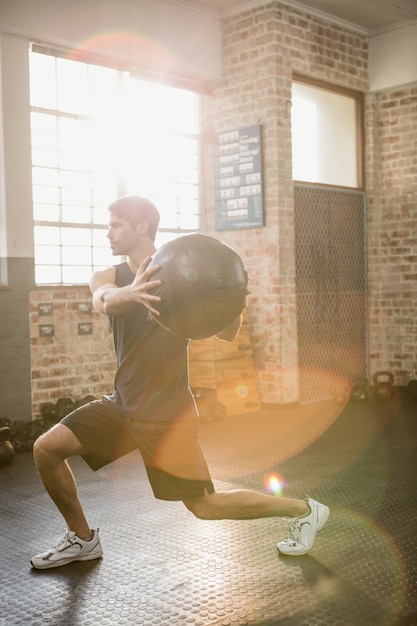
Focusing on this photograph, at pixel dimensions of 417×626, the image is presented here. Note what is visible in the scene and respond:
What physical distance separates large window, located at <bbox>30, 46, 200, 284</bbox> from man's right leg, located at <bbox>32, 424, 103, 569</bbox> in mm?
3230

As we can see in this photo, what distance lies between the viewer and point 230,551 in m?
3.22

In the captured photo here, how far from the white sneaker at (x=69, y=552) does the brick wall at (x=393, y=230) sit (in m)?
5.39

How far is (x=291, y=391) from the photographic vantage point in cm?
681

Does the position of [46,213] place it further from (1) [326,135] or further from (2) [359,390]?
(2) [359,390]

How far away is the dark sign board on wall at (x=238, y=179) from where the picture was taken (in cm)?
678

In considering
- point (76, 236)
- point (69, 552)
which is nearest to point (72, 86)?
point (76, 236)

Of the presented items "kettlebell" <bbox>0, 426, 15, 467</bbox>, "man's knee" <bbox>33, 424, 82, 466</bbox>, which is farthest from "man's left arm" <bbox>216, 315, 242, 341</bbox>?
"kettlebell" <bbox>0, 426, 15, 467</bbox>

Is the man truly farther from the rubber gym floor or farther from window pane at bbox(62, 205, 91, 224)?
window pane at bbox(62, 205, 91, 224)

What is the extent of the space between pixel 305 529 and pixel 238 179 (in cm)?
443

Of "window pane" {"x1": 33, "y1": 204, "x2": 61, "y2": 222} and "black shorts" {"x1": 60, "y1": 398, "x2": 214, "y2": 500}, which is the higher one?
"window pane" {"x1": 33, "y1": 204, "x2": 61, "y2": 222}

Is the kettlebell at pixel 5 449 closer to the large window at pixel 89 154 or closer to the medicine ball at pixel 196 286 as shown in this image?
the large window at pixel 89 154

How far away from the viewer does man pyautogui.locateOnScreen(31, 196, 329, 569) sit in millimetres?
2717

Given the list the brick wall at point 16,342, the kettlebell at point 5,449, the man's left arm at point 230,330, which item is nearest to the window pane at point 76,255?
the brick wall at point 16,342

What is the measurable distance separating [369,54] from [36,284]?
4482mm
